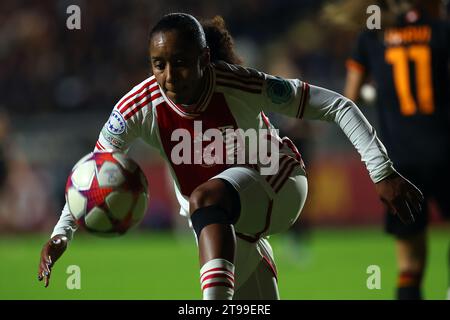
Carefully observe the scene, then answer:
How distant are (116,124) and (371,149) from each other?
1104mm

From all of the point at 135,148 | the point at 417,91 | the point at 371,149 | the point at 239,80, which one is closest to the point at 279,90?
the point at 239,80

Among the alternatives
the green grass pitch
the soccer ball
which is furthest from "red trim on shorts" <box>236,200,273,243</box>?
the green grass pitch

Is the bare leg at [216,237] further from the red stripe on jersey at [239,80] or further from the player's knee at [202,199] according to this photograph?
the red stripe on jersey at [239,80]

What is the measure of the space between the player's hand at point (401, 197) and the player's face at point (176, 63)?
89cm

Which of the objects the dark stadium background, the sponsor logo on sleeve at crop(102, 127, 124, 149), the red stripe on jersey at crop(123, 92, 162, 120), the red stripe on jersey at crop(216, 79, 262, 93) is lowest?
the sponsor logo on sleeve at crop(102, 127, 124, 149)

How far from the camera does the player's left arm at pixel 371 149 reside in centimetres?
340

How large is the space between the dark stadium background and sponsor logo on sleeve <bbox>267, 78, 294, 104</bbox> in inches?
153

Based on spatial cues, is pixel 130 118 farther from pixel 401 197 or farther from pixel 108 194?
pixel 401 197

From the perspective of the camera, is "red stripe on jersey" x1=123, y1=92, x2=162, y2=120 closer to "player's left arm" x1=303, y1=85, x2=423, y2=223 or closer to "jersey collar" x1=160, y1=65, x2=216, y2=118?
"jersey collar" x1=160, y1=65, x2=216, y2=118

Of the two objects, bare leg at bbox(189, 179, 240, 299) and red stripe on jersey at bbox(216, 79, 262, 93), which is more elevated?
red stripe on jersey at bbox(216, 79, 262, 93)

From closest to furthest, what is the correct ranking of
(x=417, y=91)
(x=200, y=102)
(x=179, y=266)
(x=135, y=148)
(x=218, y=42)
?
(x=200, y=102), (x=218, y=42), (x=417, y=91), (x=179, y=266), (x=135, y=148)

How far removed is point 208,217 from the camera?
10.9 feet

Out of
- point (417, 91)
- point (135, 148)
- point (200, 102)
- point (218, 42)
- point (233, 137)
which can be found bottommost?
point (233, 137)

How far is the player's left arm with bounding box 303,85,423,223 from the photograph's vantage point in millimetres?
3398
